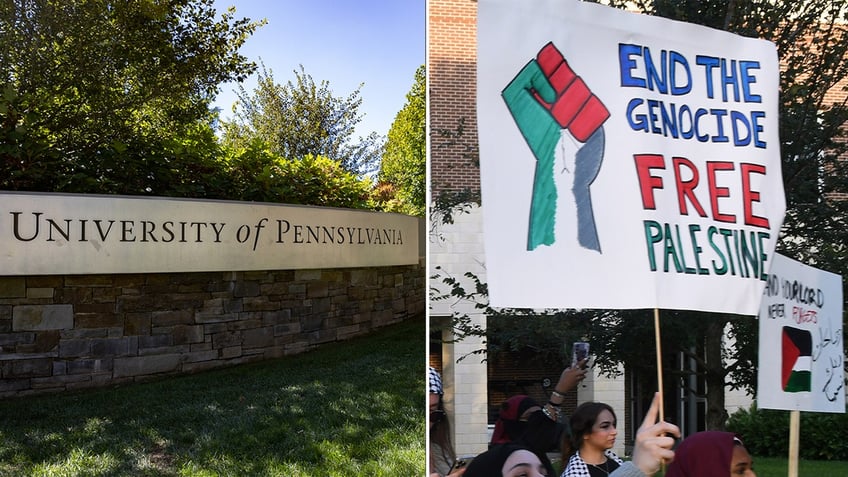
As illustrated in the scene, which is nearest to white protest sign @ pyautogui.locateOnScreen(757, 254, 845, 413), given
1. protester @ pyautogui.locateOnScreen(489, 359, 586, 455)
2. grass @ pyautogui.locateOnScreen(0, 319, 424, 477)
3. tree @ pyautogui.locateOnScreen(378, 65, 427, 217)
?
protester @ pyautogui.locateOnScreen(489, 359, 586, 455)

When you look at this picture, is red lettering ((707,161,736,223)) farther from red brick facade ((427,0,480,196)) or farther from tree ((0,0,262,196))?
tree ((0,0,262,196))

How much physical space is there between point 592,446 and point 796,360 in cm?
99

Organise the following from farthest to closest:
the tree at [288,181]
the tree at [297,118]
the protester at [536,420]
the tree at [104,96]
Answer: the tree at [297,118], the tree at [288,181], the tree at [104,96], the protester at [536,420]

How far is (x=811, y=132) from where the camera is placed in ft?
10.6

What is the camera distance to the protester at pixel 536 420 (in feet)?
9.83

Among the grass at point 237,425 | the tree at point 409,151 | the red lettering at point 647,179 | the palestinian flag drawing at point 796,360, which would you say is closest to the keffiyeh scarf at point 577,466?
the palestinian flag drawing at point 796,360

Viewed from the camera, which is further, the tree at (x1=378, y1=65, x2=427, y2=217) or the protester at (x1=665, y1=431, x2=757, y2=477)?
the tree at (x1=378, y1=65, x2=427, y2=217)

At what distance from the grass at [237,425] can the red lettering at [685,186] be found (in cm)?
244

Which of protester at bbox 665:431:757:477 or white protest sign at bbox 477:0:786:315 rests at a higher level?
white protest sign at bbox 477:0:786:315

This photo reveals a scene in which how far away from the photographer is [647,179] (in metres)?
2.83

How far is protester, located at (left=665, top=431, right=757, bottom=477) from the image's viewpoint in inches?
119

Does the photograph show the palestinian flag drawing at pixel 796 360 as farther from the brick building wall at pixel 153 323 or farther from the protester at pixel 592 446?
the brick building wall at pixel 153 323

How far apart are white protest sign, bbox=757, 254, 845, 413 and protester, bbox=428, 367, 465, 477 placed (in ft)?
4.44

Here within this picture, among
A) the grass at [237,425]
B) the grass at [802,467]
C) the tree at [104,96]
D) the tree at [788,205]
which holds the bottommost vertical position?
the grass at [237,425]
